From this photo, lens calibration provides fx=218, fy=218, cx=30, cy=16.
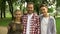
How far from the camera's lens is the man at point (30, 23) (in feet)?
17.0

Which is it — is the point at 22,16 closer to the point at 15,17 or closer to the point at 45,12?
the point at 15,17

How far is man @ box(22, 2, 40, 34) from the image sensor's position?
17.0ft

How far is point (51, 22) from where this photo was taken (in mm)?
5164

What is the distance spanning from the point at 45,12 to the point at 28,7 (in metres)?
0.42

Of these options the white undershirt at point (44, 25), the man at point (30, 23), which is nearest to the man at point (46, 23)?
the white undershirt at point (44, 25)

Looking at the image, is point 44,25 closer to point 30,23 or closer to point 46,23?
point 46,23

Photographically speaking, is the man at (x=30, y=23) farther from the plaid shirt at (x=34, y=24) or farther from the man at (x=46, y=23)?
the man at (x=46, y=23)

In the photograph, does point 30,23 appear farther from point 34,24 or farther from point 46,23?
point 46,23

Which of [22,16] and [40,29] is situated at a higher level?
[22,16]

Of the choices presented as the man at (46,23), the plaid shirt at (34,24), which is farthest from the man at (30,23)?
the man at (46,23)

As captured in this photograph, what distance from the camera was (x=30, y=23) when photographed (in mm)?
A: 5184

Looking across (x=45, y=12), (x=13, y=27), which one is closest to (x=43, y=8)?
(x=45, y=12)

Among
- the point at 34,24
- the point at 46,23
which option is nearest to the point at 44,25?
the point at 46,23

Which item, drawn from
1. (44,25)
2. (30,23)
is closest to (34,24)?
(30,23)
